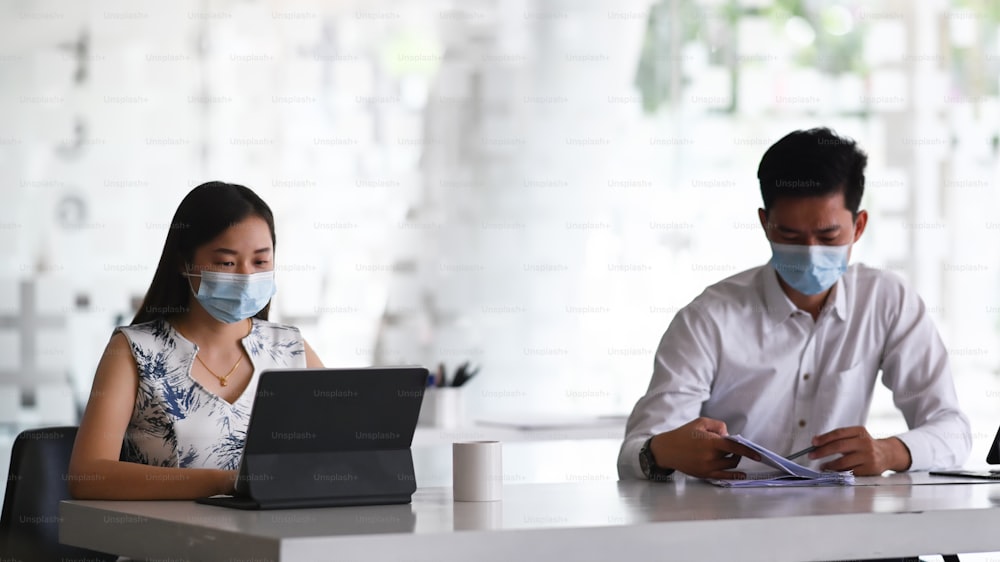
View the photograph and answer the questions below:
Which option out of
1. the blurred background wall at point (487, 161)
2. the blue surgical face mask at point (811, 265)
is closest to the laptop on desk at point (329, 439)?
the blue surgical face mask at point (811, 265)

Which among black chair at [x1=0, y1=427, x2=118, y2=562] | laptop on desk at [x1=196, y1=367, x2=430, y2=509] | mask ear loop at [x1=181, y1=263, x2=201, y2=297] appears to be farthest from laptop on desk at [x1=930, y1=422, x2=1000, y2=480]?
black chair at [x1=0, y1=427, x2=118, y2=562]

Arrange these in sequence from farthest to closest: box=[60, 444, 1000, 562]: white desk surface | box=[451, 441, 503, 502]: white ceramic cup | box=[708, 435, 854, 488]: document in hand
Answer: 1. box=[708, 435, 854, 488]: document in hand
2. box=[451, 441, 503, 502]: white ceramic cup
3. box=[60, 444, 1000, 562]: white desk surface

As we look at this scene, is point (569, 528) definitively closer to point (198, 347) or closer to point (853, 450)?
point (853, 450)

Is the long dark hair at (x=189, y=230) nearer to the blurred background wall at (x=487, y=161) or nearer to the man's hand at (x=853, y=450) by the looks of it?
the man's hand at (x=853, y=450)

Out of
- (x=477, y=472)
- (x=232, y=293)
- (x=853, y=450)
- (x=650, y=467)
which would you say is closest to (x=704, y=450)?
(x=650, y=467)

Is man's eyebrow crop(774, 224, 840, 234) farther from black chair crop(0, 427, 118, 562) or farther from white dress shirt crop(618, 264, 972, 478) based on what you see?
black chair crop(0, 427, 118, 562)

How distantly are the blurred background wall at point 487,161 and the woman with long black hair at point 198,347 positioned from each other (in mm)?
1947

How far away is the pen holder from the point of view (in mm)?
3711

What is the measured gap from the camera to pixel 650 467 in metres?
2.38

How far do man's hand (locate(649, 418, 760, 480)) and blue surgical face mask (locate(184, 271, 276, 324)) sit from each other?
83 cm

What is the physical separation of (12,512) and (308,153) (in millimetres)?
2303

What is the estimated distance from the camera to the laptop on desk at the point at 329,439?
1.81 m

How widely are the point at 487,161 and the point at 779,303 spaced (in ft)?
7.02

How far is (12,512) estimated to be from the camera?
239 centimetres
